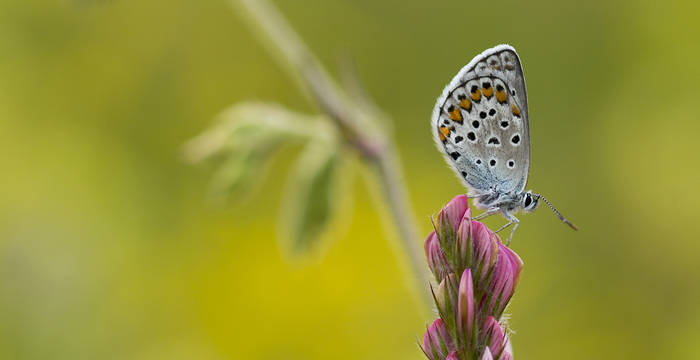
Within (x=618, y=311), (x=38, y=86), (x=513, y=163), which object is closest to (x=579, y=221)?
(x=618, y=311)

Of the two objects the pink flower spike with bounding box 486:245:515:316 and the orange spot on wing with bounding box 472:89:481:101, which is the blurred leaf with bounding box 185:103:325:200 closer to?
the orange spot on wing with bounding box 472:89:481:101

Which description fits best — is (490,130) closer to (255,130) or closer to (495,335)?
(495,335)

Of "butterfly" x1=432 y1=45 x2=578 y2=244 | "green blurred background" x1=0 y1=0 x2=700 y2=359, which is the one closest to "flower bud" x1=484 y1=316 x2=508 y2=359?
"butterfly" x1=432 y1=45 x2=578 y2=244

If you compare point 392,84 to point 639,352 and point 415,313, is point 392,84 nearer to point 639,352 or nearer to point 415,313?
point 415,313

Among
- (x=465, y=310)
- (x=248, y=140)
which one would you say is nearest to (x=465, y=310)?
(x=465, y=310)

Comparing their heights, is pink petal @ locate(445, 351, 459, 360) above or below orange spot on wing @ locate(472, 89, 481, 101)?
below

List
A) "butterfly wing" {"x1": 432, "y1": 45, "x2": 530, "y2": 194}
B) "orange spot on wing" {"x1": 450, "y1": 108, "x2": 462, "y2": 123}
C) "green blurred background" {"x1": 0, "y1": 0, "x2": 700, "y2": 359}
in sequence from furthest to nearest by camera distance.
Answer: "green blurred background" {"x1": 0, "y1": 0, "x2": 700, "y2": 359}, "orange spot on wing" {"x1": 450, "y1": 108, "x2": 462, "y2": 123}, "butterfly wing" {"x1": 432, "y1": 45, "x2": 530, "y2": 194}

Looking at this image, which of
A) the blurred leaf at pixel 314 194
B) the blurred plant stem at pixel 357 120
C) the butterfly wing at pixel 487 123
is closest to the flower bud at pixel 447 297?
the butterfly wing at pixel 487 123
